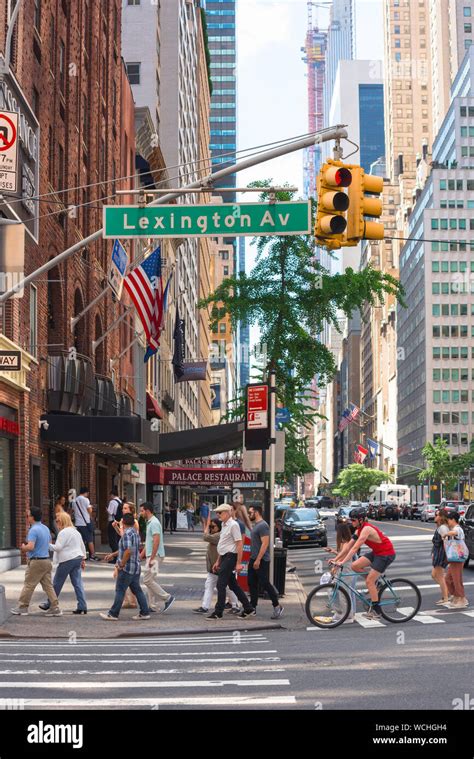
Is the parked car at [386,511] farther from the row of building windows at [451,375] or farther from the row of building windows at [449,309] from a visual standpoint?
the row of building windows at [449,309]

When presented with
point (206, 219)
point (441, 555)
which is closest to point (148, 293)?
point (441, 555)

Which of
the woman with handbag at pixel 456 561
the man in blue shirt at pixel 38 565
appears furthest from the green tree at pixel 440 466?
the man in blue shirt at pixel 38 565

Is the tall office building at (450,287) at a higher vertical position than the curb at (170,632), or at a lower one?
higher

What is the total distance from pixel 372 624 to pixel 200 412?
106 metres

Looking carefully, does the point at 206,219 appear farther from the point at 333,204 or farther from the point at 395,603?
the point at 395,603

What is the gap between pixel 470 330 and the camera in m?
A: 152

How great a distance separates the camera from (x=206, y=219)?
16625 mm

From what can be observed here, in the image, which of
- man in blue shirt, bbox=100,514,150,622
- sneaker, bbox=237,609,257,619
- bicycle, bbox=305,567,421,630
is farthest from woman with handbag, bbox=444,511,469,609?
man in blue shirt, bbox=100,514,150,622

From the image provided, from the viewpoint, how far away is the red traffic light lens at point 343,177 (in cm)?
1421

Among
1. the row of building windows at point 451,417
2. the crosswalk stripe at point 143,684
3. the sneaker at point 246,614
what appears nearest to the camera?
the crosswalk stripe at point 143,684

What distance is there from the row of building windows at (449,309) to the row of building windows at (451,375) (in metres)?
7.72

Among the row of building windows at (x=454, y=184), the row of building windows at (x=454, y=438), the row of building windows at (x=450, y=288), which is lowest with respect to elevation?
the row of building windows at (x=454, y=438)

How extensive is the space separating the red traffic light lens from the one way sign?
217 inches
